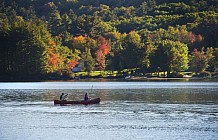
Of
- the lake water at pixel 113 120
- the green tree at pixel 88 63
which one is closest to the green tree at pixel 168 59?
the green tree at pixel 88 63

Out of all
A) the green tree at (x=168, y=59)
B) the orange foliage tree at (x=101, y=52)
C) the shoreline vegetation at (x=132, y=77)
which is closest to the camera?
the shoreline vegetation at (x=132, y=77)

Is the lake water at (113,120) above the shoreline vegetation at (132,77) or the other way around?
the other way around

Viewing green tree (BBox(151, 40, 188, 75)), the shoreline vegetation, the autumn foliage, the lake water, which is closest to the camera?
the lake water

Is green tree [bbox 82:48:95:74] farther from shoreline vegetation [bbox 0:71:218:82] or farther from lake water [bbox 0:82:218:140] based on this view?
lake water [bbox 0:82:218:140]

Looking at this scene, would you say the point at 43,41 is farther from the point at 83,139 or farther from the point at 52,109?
the point at 83,139

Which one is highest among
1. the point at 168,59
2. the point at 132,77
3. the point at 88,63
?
the point at 168,59

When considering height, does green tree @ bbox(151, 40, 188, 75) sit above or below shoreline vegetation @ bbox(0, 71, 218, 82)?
above

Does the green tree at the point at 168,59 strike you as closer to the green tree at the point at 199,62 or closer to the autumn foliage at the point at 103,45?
the green tree at the point at 199,62

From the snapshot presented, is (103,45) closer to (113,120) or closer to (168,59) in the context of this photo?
(168,59)

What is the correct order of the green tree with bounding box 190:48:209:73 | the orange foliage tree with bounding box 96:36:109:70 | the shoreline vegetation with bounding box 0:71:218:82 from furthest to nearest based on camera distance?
the orange foliage tree with bounding box 96:36:109:70
the green tree with bounding box 190:48:209:73
the shoreline vegetation with bounding box 0:71:218:82

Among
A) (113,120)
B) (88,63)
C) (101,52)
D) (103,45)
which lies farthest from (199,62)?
(113,120)

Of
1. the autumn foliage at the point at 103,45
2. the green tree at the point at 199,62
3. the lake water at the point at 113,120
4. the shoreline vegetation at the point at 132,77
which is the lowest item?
the lake water at the point at 113,120

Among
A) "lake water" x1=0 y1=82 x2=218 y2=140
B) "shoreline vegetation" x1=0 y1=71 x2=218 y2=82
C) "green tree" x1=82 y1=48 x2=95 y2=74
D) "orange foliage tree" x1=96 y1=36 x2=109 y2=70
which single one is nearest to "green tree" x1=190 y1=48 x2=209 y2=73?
"shoreline vegetation" x1=0 y1=71 x2=218 y2=82

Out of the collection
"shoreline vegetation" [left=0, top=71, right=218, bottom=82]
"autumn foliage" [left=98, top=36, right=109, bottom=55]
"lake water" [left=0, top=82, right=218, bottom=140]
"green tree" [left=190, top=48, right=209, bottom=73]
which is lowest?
"lake water" [left=0, top=82, right=218, bottom=140]
